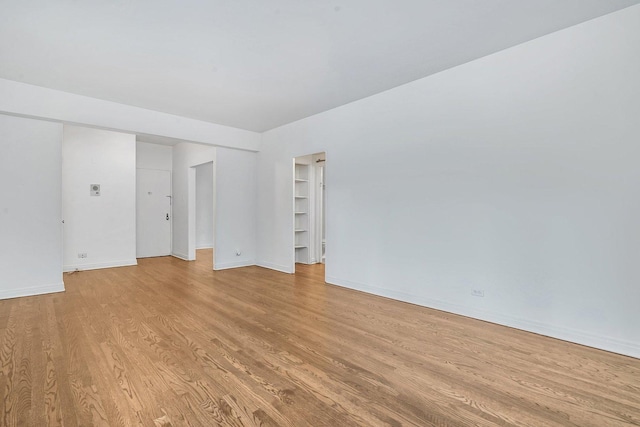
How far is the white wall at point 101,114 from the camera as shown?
3.96 meters

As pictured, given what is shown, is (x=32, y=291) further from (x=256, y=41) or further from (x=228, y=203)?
(x=256, y=41)

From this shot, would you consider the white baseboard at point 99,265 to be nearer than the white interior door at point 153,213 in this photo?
Yes

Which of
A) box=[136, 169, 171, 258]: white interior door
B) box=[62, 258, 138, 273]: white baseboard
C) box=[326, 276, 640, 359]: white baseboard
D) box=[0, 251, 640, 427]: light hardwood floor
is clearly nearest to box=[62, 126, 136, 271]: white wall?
box=[62, 258, 138, 273]: white baseboard

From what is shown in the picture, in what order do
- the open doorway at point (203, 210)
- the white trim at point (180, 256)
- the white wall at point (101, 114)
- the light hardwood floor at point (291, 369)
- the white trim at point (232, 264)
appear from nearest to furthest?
the light hardwood floor at point (291, 369) < the white wall at point (101, 114) < the white trim at point (232, 264) < the white trim at point (180, 256) < the open doorway at point (203, 210)

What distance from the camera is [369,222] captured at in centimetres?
443

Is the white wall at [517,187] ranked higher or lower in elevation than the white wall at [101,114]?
lower

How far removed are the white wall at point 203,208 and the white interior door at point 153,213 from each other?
1574 millimetres

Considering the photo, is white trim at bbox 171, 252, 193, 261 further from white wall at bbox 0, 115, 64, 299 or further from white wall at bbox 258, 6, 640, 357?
white wall at bbox 258, 6, 640, 357

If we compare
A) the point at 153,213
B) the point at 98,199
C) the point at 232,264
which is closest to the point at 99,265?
the point at 98,199

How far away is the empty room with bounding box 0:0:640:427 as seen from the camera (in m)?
2.02

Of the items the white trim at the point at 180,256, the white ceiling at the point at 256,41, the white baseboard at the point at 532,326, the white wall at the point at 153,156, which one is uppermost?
the white ceiling at the point at 256,41

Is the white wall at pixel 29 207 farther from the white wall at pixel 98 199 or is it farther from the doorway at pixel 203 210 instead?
the doorway at pixel 203 210

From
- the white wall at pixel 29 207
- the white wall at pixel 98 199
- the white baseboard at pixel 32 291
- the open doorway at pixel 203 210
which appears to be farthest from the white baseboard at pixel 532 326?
the open doorway at pixel 203 210

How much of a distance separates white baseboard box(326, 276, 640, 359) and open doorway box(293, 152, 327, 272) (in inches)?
107
